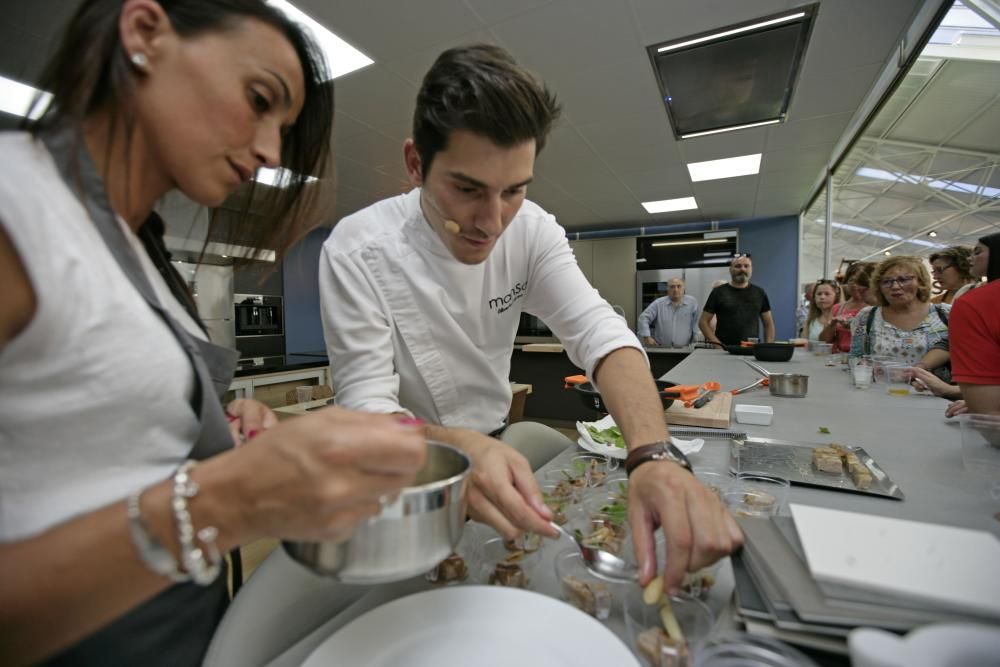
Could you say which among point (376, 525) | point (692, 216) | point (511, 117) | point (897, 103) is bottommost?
point (376, 525)

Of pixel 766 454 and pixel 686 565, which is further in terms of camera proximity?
pixel 766 454

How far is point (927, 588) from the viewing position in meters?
0.44

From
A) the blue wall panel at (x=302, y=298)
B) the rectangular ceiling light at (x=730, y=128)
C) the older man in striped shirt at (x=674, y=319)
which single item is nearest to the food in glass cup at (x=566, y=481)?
the rectangular ceiling light at (x=730, y=128)

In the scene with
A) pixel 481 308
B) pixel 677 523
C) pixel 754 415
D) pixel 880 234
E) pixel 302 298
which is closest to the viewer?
pixel 677 523

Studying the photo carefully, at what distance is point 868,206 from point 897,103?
6805 millimetres

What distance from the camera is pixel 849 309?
4.74m

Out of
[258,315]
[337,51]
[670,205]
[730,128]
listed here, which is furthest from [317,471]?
[670,205]

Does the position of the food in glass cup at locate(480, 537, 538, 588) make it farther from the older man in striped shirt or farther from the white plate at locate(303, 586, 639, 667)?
the older man in striped shirt

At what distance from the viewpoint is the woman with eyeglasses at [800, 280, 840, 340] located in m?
5.16

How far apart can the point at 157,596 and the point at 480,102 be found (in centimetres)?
96

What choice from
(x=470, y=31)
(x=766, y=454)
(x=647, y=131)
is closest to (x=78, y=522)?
(x=766, y=454)

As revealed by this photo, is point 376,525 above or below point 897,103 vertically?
below

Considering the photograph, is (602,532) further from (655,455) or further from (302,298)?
(302,298)

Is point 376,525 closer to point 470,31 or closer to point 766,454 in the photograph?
point 766,454
